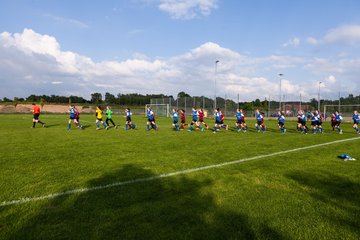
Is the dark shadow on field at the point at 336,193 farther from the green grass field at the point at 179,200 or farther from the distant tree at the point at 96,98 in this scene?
the distant tree at the point at 96,98

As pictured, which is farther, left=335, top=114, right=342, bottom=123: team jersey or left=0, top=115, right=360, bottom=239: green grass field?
left=335, top=114, right=342, bottom=123: team jersey

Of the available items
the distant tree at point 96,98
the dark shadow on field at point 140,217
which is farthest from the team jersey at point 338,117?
the distant tree at point 96,98

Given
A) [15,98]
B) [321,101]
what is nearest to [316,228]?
[321,101]

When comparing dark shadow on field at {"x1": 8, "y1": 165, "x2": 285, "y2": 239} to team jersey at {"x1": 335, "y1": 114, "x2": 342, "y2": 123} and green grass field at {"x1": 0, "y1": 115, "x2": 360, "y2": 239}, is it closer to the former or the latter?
green grass field at {"x1": 0, "y1": 115, "x2": 360, "y2": 239}

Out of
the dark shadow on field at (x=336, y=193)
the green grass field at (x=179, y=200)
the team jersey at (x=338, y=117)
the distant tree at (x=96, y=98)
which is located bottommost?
the dark shadow on field at (x=336, y=193)

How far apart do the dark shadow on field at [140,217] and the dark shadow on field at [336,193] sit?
126 centimetres

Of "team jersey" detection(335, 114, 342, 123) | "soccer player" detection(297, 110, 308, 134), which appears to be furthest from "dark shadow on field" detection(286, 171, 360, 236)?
"team jersey" detection(335, 114, 342, 123)

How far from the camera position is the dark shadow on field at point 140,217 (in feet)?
11.7

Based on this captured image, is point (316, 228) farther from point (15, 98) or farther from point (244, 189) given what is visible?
point (15, 98)

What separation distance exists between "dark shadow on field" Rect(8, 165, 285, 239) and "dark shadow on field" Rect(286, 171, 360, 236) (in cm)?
126

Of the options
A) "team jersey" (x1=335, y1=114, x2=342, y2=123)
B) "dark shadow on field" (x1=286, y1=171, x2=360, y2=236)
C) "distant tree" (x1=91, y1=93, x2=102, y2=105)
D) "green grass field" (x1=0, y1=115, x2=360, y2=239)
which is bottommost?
"dark shadow on field" (x1=286, y1=171, x2=360, y2=236)

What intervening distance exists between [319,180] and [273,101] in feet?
144

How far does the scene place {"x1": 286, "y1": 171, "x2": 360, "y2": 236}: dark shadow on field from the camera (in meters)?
4.12

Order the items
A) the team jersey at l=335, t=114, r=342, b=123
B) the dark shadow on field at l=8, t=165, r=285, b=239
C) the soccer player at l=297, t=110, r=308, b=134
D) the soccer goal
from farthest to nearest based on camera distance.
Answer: the soccer goal
the team jersey at l=335, t=114, r=342, b=123
the soccer player at l=297, t=110, r=308, b=134
the dark shadow on field at l=8, t=165, r=285, b=239
